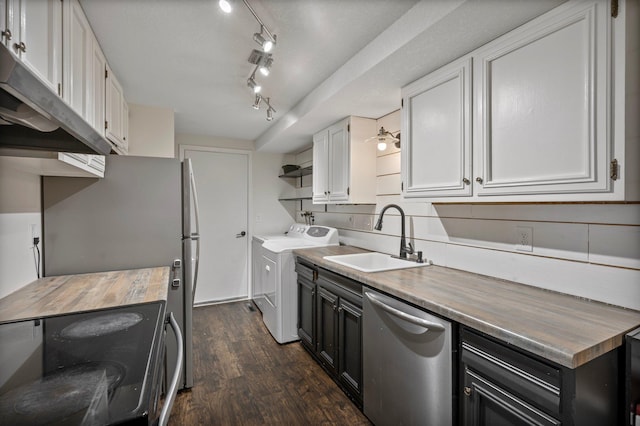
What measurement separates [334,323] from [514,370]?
131 centimetres

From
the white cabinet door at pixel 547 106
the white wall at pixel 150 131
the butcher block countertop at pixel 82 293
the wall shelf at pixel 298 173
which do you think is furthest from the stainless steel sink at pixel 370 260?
the white wall at pixel 150 131

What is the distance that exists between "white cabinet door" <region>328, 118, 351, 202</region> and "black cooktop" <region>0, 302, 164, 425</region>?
1.85 metres

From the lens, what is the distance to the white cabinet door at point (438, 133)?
1525 mm

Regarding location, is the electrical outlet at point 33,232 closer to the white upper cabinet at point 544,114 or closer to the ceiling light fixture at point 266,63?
the ceiling light fixture at point 266,63

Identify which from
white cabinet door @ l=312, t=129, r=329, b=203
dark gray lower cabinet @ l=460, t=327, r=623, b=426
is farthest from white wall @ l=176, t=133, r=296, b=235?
dark gray lower cabinet @ l=460, t=327, r=623, b=426

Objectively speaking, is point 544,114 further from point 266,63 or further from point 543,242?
point 266,63

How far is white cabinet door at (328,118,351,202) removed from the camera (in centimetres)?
262

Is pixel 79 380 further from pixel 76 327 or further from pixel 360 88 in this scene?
pixel 360 88

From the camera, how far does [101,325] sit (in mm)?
1048

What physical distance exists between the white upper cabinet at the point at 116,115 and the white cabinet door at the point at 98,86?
0.10 meters

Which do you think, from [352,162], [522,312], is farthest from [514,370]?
[352,162]

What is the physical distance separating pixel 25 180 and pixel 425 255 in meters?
2.50

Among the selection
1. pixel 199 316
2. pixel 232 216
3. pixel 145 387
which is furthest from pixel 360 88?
pixel 199 316

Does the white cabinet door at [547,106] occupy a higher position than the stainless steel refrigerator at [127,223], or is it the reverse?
the white cabinet door at [547,106]
